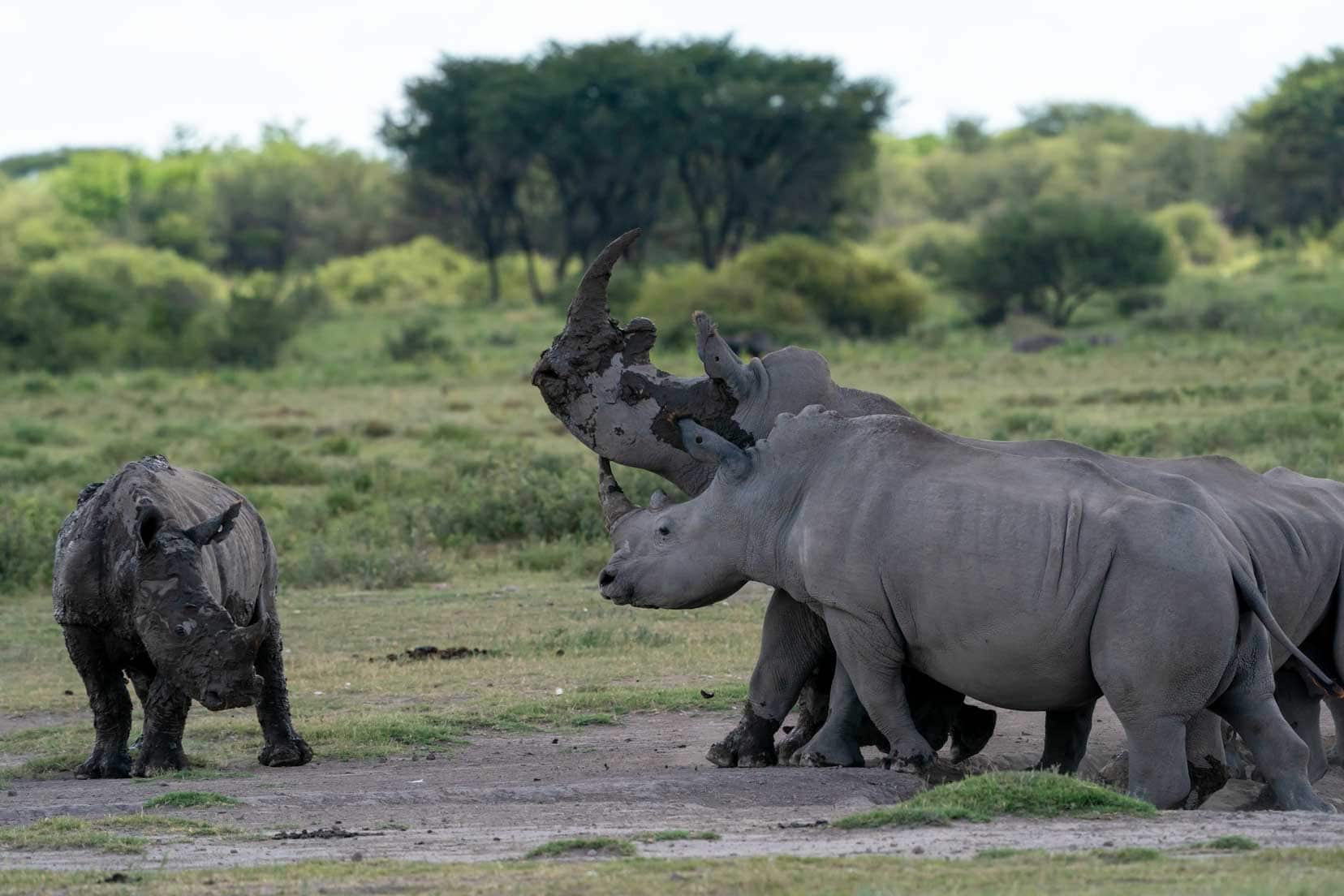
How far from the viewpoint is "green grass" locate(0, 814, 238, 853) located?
632 centimetres

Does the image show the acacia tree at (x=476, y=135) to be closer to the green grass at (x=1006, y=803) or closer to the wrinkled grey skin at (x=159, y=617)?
the wrinkled grey skin at (x=159, y=617)

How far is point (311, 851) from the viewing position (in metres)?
6.17

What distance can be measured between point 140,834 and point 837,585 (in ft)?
8.72

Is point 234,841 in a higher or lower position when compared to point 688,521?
lower

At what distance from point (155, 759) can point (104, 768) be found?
29 cm

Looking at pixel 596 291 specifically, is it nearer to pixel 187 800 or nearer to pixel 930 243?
pixel 187 800

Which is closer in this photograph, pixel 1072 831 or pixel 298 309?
pixel 1072 831

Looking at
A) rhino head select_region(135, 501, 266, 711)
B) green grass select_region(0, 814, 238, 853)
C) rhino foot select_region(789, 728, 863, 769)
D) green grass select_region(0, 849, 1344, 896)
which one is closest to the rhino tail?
green grass select_region(0, 849, 1344, 896)

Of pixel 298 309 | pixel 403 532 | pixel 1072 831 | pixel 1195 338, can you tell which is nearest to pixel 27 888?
pixel 1072 831

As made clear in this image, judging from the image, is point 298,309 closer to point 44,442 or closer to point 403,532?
point 44,442

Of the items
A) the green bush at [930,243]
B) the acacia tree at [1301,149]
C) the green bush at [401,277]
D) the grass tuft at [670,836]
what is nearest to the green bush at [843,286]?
the green bush at [930,243]

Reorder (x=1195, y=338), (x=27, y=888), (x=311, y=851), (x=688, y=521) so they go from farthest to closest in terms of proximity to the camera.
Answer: (x=1195, y=338), (x=688, y=521), (x=311, y=851), (x=27, y=888)

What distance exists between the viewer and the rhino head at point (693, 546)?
26.5 feet

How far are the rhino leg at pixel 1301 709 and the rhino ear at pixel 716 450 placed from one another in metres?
2.40
